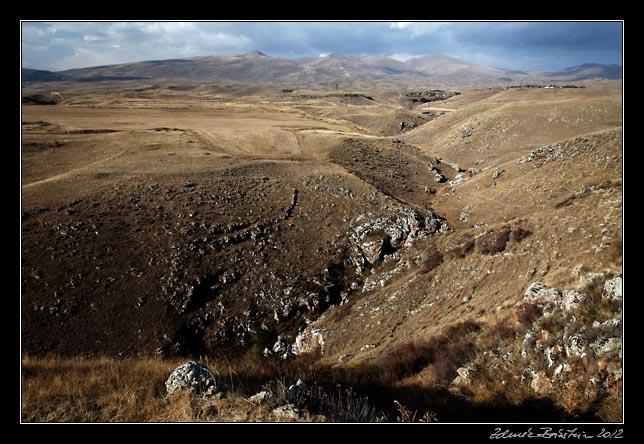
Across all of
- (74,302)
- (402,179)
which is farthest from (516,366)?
(402,179)

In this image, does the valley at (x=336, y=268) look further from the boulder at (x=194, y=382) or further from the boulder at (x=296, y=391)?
the boulder at (x=296, y=391)

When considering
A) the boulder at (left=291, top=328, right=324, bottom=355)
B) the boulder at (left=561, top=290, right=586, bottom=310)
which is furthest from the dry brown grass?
the boulder at (left=291, top=328, right=324, bottom=355)

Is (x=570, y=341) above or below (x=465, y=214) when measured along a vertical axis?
below

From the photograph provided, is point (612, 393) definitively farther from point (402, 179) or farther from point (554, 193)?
point (402, 179)

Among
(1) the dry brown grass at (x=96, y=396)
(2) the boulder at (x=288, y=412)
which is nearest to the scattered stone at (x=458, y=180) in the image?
(2) the boulder at (x=288, y=412)

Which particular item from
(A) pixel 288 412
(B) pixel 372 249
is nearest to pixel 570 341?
(A) pixel 288 412

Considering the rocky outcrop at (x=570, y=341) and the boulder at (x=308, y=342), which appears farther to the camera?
the boulder at (x=308, y=342)

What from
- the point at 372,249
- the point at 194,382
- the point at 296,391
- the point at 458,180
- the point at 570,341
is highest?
the point at 458,180

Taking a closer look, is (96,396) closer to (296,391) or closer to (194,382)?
(194,382)

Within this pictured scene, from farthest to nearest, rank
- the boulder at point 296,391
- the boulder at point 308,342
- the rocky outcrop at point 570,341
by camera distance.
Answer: the boulder at point 308,342 < the rocky outcrop at point 570,341 < the boulder at point 296,391
